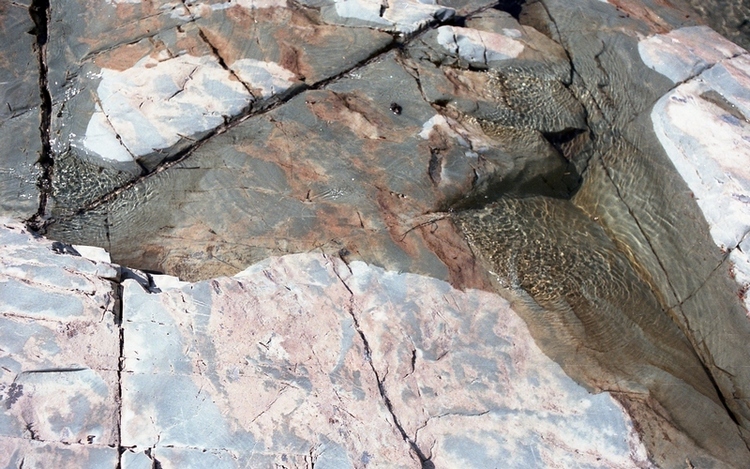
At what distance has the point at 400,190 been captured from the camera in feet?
14.0

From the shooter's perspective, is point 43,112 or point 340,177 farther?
point 43,112

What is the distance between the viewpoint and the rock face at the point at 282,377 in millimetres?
3369

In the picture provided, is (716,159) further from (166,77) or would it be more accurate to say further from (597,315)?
(166,77)

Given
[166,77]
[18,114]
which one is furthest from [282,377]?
[18,114]

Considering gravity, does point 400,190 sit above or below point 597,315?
above

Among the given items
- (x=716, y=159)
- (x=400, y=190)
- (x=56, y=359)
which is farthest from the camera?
(x=716, y=159)

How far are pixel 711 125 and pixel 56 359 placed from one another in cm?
440

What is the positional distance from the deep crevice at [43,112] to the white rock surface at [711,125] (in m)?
4.27

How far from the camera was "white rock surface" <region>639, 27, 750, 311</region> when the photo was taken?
4.27 m

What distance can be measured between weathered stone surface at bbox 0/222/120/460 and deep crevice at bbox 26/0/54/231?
575mm

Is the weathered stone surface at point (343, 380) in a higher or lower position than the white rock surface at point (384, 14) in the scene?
lower

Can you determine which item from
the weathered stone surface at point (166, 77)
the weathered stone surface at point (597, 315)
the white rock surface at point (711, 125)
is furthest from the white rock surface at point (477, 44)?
the weathered stone surface at point (597, 315)

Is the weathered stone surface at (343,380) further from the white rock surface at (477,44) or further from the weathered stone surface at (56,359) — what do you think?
the white rock surface at (477,44)

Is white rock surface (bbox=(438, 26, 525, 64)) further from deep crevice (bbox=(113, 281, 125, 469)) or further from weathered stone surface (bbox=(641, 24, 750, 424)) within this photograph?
deep crevice (bbox=(113, 281, 125, 469))
